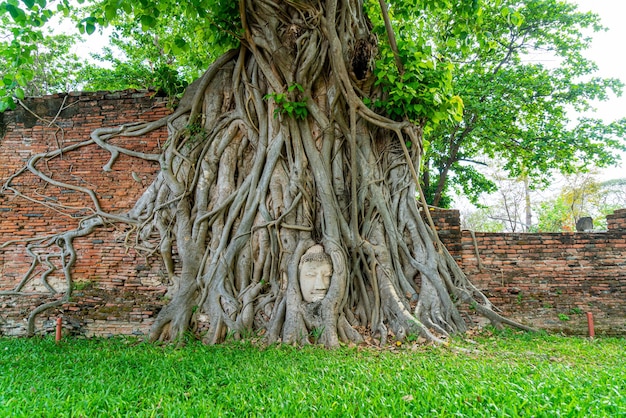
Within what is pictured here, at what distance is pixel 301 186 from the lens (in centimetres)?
496

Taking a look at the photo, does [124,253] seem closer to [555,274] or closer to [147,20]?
[147,20]

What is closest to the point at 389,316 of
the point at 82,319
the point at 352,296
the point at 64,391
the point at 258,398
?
the point at 352,296

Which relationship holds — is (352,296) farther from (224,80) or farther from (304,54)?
(224,80)

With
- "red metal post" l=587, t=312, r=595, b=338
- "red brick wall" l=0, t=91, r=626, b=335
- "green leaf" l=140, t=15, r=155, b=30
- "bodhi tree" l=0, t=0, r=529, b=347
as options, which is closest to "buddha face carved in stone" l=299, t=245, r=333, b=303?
"bodhi tree" l=0, t=0, r=529, b=347

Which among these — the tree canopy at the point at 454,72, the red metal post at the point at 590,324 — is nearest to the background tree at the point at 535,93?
the tree canopy at the point at 454,72

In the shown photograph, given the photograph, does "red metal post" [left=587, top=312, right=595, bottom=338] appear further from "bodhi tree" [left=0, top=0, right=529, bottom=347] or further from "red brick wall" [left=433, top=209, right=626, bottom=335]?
"bodhi tree" [left=0, top=0, right=529, bottom=347]

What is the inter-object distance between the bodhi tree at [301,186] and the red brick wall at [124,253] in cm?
26

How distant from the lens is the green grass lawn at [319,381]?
2.29 metres

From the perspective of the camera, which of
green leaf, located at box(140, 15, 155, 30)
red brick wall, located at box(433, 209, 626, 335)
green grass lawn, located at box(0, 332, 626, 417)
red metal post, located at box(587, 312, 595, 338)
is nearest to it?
green grass lawn, located at box(0, 332, 626, 417)

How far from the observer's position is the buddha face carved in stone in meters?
4.48

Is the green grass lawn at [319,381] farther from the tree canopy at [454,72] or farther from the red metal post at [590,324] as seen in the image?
the tree canopy at [454,72]

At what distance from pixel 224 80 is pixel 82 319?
3627 millimetres

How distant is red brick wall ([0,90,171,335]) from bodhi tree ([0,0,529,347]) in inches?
8.6

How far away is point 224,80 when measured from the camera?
5684 millimetres
